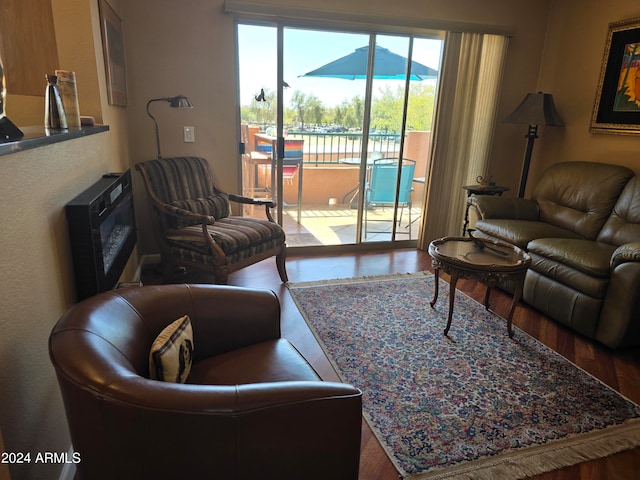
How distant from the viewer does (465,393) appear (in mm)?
2062

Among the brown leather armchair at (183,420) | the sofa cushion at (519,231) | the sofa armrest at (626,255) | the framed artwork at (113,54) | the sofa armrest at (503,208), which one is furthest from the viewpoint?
the sofa armrest at (503,208)

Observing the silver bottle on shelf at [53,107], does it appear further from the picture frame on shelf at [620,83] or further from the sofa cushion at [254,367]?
the picture frame on shelf at [620,83]

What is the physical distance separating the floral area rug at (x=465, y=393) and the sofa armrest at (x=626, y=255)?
2.22 ft

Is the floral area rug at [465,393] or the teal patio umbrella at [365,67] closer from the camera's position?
the floral area rug at [465,393]

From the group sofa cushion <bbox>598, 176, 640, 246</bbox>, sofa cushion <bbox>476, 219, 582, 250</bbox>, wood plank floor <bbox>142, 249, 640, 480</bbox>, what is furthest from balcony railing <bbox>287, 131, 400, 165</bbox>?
sofa cushion <bbox>598, 176, 640, 246</bbox>

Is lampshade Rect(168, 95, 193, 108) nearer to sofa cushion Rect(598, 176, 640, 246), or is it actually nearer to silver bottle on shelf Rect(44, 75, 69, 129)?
silver bottle on shelf Rect(44, 75, 69, 129)

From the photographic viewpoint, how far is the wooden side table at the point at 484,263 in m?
2.41

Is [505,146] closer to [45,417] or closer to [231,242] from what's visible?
[231,242]

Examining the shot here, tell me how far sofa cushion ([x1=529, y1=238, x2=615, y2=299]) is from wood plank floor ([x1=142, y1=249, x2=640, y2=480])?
1.18ft

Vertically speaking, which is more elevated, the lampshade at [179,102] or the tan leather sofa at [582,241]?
the lampshade at [179,102]

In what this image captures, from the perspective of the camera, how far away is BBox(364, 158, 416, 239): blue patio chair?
167 inches

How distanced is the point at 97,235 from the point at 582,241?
10.2 ft

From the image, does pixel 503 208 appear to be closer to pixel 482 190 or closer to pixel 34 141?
pixel 482 190

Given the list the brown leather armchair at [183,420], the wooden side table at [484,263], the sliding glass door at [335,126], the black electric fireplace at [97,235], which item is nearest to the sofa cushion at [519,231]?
the wooden side table at [484,263]
